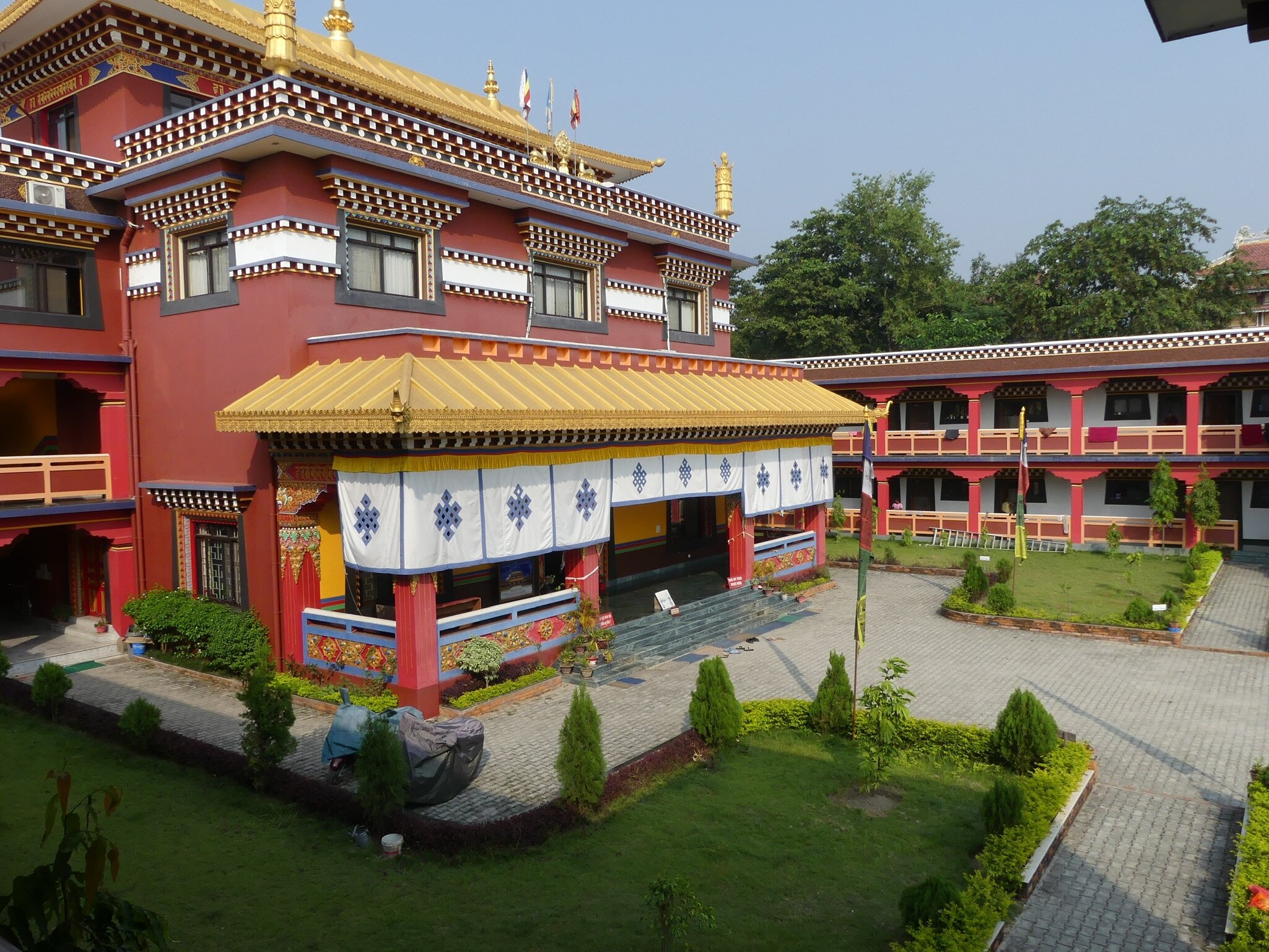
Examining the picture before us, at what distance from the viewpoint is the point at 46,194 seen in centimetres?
1631

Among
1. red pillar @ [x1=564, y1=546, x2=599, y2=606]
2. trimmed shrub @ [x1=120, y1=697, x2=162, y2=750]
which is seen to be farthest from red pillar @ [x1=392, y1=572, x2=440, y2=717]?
red pillar @ [x1=564, y1=546, x2=599, y2=606]

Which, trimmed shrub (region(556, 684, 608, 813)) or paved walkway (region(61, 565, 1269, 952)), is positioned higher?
trimmed shrub (region(556, 684, 608, 813))

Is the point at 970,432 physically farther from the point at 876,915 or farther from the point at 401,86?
the point at 876,915

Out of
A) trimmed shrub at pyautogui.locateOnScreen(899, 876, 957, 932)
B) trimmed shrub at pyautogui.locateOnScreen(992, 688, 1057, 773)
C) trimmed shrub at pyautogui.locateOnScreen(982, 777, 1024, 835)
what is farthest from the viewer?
trimmed shrub at pyautogui.locateOnScreen(992, 688, 1057, 773)

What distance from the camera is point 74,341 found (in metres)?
17.0

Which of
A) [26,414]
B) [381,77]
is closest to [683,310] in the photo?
[381,77]

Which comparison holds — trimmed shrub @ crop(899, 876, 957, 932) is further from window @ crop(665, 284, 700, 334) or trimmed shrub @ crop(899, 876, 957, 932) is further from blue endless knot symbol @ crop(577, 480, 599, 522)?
window @ crop(665, 284, 700, 334)

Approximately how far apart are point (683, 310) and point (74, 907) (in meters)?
23.5

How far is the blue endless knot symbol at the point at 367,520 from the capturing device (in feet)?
44.7

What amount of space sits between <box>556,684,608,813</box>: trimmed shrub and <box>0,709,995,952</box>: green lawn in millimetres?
395

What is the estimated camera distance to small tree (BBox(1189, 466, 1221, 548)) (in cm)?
2619

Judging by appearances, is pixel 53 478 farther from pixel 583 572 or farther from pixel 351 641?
pixel 583 572

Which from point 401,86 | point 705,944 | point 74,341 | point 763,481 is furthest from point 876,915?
point 401,86

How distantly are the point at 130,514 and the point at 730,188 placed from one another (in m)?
17.9
